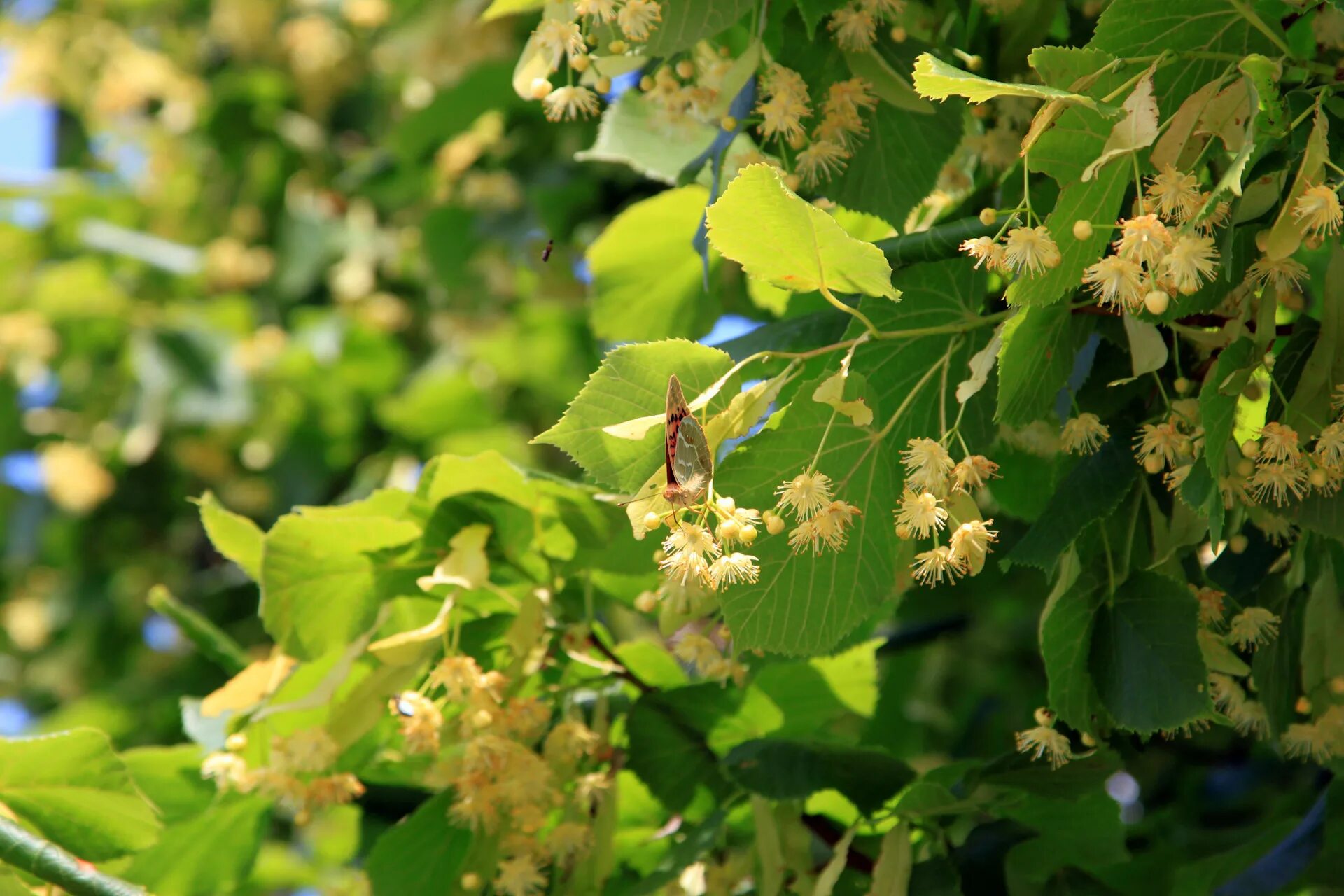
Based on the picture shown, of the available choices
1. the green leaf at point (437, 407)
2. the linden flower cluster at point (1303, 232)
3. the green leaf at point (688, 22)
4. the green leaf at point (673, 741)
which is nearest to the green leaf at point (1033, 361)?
the linden flower cluster at point (1303, 232)

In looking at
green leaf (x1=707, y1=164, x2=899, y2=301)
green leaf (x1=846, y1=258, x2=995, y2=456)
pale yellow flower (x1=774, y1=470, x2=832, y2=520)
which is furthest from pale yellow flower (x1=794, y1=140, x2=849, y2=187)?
pale yellow flower (x1=774, y1=470, x2=832, y2=520)

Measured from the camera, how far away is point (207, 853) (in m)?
A: 1.35

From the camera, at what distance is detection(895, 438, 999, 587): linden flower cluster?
86 cm

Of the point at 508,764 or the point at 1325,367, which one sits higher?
the point at 1325,367

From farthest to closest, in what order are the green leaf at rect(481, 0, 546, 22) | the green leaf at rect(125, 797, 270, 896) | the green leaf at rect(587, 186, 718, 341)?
the green leaf at rect(587, 186, 718, 341) → the green leaf at rect(125, 797, 270, 896) → the green leaf at rect(481, 0, 546, 22)

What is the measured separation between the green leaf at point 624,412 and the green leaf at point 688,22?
269 millimetres

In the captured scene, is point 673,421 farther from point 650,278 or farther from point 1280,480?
point 650,278

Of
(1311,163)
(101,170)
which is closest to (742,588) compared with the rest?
(1311,163)

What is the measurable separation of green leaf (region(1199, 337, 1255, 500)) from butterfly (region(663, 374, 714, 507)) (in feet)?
1.08

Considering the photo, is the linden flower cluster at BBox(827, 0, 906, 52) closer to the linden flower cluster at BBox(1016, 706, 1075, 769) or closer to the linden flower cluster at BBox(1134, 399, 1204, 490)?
the linden flower cluster at BBox(1134, 399, 1204, 490)

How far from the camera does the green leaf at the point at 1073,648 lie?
101 centimetres

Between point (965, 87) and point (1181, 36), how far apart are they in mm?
217

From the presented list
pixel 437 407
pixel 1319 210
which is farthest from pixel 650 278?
pixel 437 407

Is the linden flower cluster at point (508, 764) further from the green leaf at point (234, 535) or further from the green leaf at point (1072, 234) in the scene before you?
the green leaf at point (1072, 234)
